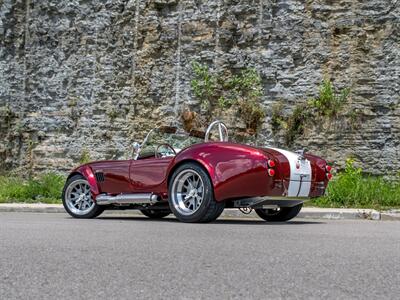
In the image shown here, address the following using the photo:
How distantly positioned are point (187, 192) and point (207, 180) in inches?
21.2

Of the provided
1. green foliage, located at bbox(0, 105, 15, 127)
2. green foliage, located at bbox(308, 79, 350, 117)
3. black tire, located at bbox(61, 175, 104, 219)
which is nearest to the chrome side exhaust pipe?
black tire, located at bbox(61, 175, 104, 219)

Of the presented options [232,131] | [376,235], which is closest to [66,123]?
[232,131]

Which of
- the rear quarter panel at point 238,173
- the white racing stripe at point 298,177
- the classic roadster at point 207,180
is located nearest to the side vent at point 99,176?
the classic roadster at point 207,180

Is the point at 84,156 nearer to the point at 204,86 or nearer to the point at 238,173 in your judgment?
the point at 204,86

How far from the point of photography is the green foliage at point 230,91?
18156 millimetres

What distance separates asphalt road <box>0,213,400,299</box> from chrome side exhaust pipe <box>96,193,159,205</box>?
1.77m

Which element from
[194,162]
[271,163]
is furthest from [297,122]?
[271,163]

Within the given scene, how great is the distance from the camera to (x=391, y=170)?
1661 cm

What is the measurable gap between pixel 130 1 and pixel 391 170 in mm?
8748

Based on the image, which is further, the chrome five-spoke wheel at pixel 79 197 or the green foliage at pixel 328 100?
the green foliage at pixel 328 100

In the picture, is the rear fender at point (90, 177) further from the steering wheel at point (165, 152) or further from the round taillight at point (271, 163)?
the round taillight at point (271, 163)

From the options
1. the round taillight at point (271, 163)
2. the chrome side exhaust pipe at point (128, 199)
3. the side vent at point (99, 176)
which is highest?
the round taillight at point (271, 163)

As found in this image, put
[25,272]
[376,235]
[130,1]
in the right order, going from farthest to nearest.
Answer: [130,1]
[376,235]
[25,272]

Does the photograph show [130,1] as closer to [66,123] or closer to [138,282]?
[66,123]
